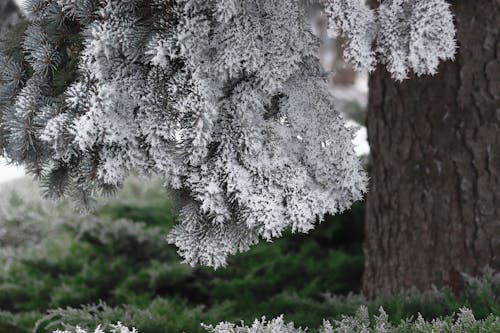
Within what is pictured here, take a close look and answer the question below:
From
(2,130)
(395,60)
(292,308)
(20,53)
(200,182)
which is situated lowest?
(292,308)

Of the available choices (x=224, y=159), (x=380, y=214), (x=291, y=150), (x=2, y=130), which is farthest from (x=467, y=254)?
(x=2, y=130)

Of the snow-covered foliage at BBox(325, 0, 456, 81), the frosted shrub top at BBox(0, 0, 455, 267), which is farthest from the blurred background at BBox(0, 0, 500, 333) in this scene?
the snow-covered foliage at BBox(325, 0, 456, 81)

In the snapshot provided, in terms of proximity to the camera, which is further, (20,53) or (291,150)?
(20,53)

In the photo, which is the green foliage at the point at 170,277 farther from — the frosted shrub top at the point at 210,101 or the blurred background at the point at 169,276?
the frosted shrub top at the point at 210,101

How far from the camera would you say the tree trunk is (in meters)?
2.79

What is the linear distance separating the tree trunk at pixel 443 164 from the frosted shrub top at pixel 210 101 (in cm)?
109

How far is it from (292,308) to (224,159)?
1613 mm

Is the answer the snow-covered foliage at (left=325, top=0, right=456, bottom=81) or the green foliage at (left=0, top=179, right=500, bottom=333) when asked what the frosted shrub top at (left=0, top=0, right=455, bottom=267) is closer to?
the snow-covered foliage at (left=325, top=0, right=456, bottom=81)

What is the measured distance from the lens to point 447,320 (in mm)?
2037

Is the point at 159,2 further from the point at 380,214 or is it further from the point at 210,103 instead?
the point at 380,214

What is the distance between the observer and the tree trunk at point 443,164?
9.16 feet

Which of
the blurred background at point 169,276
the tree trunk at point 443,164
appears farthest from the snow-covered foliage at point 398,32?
the blurred background at point 169,276

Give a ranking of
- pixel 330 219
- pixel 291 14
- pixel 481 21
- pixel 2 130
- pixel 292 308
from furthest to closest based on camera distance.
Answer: pixel 330 219 → pixel 292 308 → pixel 481 21 → pixel 2 130 → pixel 291 14

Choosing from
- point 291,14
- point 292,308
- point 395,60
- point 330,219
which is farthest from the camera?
point 330,219
